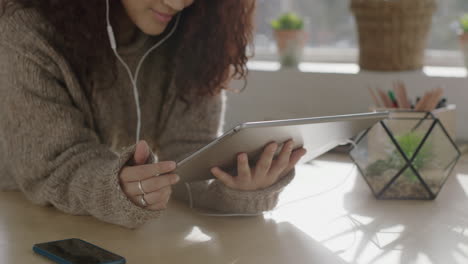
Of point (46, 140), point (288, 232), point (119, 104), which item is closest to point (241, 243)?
point (288, 232)

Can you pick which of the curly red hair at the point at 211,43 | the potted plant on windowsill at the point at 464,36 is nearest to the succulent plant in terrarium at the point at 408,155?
the curly red hair at the point at 211,43

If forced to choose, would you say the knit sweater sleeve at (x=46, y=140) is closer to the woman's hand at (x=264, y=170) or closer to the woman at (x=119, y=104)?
the woman at (x=119, y=104)

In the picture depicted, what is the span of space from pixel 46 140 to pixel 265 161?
1.12 feet

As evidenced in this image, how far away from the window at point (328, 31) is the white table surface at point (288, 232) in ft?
2.87

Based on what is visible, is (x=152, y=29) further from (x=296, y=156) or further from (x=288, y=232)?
(x=288, y=232)

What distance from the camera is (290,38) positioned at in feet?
6.24

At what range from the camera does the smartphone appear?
83cm

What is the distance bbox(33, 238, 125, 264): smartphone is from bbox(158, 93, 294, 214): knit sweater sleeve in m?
0.26

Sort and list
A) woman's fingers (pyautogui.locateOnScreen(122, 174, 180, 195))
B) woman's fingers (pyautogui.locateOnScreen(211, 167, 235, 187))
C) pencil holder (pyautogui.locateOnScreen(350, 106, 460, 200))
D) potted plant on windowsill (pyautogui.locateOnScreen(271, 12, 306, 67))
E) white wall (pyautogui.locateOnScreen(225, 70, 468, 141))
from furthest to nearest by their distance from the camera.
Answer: potted plant on windowsill (pyautogui.locateOnScreen(271, 12, 306, 67)) < white wall (pyautogui.locateOnScreen(225, 70, 468, 141)) < pencil holder (pyautogui.locateOnScreen(350, 106, 460, 200)) < woman's fingers (pyautogui.locateOnScreen(211, 167, 235, 187)) < woman's fingers (pyautogui.locateOnScreen(122, 174, 180, 195))

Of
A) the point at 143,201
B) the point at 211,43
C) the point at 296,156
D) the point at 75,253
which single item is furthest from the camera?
the point at 211,43

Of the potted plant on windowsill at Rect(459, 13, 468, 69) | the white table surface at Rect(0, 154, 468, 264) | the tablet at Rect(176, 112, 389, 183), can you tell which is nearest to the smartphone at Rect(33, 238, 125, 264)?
the white table surface at Rect(0, 154, 468, 264)

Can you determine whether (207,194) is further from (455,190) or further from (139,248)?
(455,190)

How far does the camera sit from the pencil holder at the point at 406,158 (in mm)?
1141

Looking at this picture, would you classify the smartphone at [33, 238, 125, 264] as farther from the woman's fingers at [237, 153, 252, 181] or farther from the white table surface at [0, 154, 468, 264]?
the woman's fingers at [237, 153, 252, 181]
